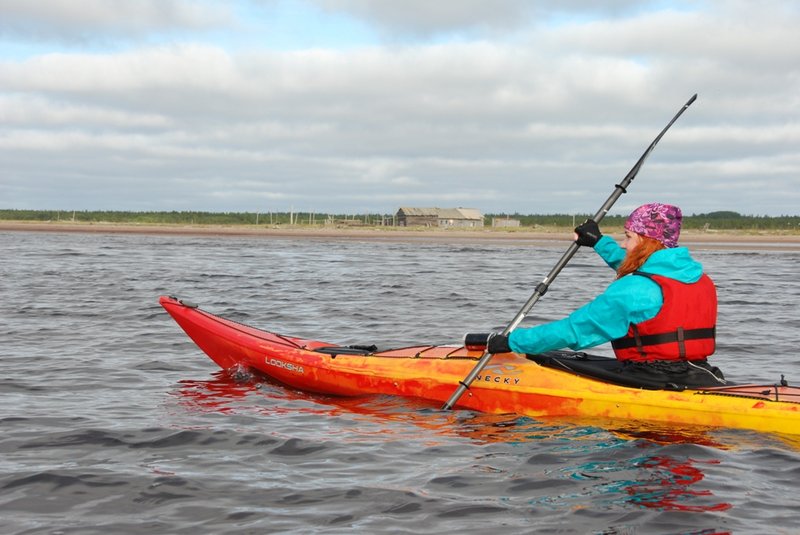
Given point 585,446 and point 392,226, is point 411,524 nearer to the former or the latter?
point 585,446

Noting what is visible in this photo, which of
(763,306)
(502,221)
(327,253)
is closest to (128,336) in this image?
(763,306)

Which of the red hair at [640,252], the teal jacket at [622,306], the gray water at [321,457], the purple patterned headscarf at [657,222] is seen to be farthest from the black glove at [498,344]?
the purple patterned headscarf at [657,222]

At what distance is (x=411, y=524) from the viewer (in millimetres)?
4211

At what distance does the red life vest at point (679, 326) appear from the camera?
5668 millimetres

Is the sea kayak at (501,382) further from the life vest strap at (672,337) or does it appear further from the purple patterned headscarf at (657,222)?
the purple patterned headscarf at (657,222)

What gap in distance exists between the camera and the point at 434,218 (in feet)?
212

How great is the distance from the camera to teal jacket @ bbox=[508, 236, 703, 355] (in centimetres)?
567

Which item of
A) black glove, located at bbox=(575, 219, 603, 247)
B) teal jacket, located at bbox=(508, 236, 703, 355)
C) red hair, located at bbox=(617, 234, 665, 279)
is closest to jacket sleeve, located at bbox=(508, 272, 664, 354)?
teal jacket, located at bbox=(508, 236, 703, 355)

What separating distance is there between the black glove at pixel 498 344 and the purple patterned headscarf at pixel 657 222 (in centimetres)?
128

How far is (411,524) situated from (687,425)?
2607mm

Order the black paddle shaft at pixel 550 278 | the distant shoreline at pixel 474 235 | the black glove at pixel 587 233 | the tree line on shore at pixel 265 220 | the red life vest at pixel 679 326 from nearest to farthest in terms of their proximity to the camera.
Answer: the red life vest at pixel 679 326, the black paddle shaft at pixel 550 278, the black glove at pixel 587 233, the distant shoreline at pixel 474 235, the tree line on shore at pixel 265 220

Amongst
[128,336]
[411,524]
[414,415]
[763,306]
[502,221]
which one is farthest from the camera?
[502,221]

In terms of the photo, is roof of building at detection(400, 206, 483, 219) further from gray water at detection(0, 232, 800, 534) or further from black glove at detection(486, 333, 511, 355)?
black glove at detection(486, 333, 511, 355)

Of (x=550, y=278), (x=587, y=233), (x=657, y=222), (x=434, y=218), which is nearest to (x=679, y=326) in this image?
(x=657, y=222)
